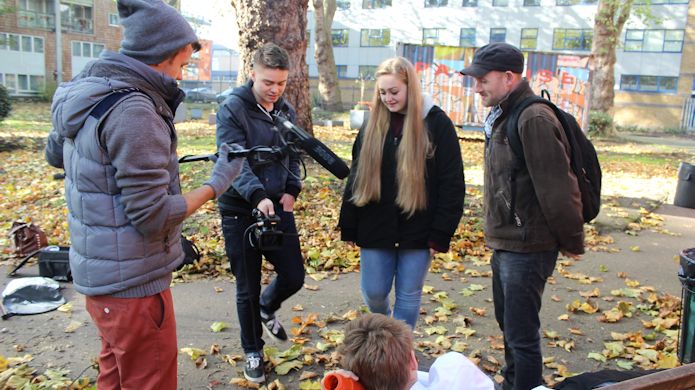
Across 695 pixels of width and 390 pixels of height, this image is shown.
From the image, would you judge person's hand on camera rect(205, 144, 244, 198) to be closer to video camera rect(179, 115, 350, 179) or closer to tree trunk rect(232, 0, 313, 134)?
video camera rect(179, 115, 350, 179)

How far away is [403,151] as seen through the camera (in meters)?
3.47

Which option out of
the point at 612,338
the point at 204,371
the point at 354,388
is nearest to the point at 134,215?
the point at 354,388

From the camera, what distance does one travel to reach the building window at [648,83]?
37719 millimetres

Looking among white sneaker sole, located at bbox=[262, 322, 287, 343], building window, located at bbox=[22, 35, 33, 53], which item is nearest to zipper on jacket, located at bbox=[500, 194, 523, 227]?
white sneaker sole, located at bbox=[262, 322, 287, 343]

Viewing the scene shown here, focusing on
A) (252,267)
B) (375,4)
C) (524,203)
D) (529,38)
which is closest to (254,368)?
(252,267)

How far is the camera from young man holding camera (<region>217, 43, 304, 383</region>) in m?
3.57

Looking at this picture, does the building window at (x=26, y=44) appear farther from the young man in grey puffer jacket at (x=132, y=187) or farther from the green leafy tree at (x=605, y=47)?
the young man in grey puffer jacket at (x=132, y=187)

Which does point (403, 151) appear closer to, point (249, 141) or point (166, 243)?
point (249, 141)

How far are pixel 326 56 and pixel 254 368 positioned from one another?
2668 cm

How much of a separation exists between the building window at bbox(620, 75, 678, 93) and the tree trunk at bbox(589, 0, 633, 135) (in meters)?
16.5

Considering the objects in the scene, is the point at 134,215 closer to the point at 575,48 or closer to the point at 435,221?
the point at 435,221

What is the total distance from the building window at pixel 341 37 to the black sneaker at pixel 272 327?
4724 centimetres

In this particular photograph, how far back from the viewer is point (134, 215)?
2.17 m

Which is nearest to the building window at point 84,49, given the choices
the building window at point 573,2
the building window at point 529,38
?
the building window at point 529,38
